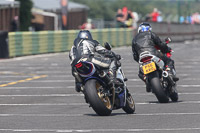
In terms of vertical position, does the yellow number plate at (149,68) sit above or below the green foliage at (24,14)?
above

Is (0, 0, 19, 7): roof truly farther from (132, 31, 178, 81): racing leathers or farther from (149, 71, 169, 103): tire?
(149, 71, 169, 103): tire

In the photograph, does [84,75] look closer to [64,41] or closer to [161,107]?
[161,107]

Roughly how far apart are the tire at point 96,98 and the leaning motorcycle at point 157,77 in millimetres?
2343

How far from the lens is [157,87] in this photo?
43.0 feet

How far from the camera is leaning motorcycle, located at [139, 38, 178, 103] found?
13.2 metres

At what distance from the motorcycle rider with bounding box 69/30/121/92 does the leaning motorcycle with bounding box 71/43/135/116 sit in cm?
8

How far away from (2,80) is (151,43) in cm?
753

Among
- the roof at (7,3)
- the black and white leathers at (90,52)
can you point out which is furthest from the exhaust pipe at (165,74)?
the roof at (7,3)

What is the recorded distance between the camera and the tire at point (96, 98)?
420 inches

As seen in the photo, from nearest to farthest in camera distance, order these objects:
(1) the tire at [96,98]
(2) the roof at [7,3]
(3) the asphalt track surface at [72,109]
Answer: (3) the asphalt track surface at [72,109], (1) the tire at [96,98], (2) the roof at [7,3]

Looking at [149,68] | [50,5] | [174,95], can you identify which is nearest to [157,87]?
[149,68]

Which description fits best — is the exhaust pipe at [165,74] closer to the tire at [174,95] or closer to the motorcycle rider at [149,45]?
the motorcycle rider at [149,45]

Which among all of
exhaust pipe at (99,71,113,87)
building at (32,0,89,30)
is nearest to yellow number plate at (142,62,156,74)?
exhaust pipe at (99,71,113,87)

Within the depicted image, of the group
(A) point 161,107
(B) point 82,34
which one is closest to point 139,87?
(A) point 161,107
